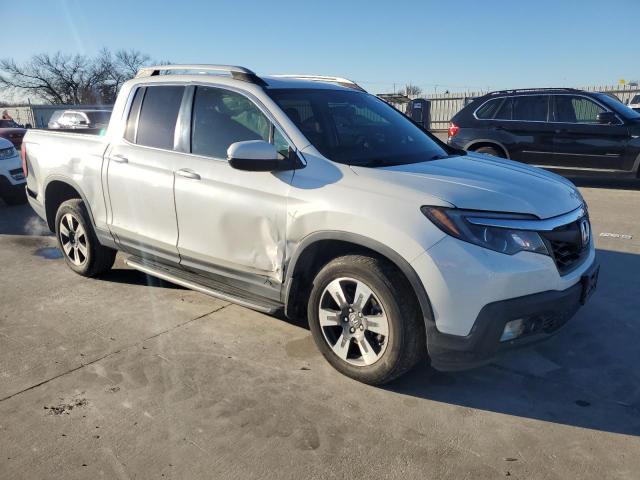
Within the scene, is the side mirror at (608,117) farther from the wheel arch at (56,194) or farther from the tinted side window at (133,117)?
the wheel arch at (56,194)

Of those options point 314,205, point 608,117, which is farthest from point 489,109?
point 314,205

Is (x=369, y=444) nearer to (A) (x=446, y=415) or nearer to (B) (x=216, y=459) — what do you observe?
(A) (x=446, y=415)

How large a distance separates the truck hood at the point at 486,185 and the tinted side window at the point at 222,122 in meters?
0.86

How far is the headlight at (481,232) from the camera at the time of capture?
8.88ft

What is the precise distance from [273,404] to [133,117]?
2.71 m

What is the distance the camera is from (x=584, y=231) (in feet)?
10.8

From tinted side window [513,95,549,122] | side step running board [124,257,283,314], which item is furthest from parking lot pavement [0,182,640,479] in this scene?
tinted side window [513,95,549,122]

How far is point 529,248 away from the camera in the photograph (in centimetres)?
277

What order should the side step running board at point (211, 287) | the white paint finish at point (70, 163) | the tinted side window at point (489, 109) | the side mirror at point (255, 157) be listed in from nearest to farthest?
the side mirror at point (255, 157) < the side step running board at point (211, 287) < the white paint finish at point (70, 163) < the tinted side window at point (489, 109)

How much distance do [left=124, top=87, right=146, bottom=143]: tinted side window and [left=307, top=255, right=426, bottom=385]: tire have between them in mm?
2159

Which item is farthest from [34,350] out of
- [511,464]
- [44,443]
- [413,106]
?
[413,106]

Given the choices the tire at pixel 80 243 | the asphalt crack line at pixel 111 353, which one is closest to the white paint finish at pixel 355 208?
the asphalt crack line at pixel 111 353

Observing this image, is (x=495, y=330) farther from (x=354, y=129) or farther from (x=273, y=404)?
(x=354, y=129)

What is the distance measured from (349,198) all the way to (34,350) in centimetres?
245
